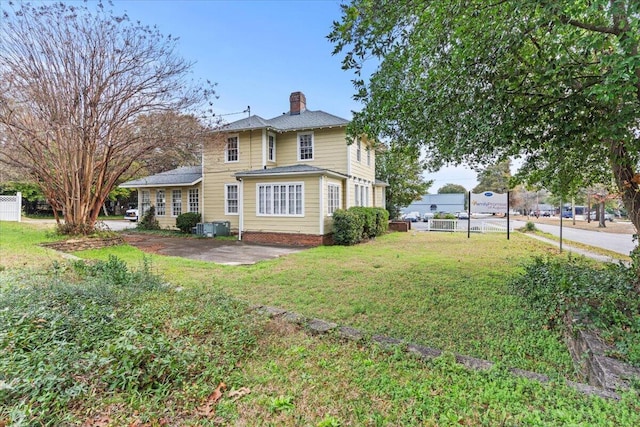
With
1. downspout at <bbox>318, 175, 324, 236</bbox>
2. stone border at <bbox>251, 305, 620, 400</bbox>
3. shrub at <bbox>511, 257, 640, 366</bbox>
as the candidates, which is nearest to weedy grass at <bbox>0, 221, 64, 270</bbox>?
stone border at <bbox>251, 305, 620, 400</bbox>

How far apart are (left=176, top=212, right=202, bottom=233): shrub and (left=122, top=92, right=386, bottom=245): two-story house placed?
598 mm

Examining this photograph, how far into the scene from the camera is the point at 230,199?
1642 centimetres

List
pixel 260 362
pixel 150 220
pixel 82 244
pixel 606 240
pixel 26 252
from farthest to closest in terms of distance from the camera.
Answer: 1. pixel 150 220
2. pixel 606 240
3. pixel 82 244
4. pixel 26 252
5. pixel 260 362

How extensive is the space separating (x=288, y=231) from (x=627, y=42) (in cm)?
1159

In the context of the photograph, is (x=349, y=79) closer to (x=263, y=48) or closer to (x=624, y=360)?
(x=624, y=360)

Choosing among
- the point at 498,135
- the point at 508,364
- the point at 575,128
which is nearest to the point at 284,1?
the point at 498,135

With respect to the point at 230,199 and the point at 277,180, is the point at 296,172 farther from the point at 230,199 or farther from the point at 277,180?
the point at 230,199

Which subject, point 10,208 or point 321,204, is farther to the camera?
point 10,208

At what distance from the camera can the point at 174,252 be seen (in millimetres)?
10656

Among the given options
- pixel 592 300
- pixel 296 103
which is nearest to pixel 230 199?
pixel 296 103

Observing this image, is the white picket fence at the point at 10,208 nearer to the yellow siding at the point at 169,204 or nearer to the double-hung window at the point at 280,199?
the yellow siding at the point at 169,204

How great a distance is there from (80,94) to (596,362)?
43.7 feet

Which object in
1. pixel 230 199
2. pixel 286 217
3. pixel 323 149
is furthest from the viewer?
pixel 230 199

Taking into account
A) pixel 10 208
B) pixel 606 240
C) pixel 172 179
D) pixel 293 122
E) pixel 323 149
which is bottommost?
pixel 606 240
